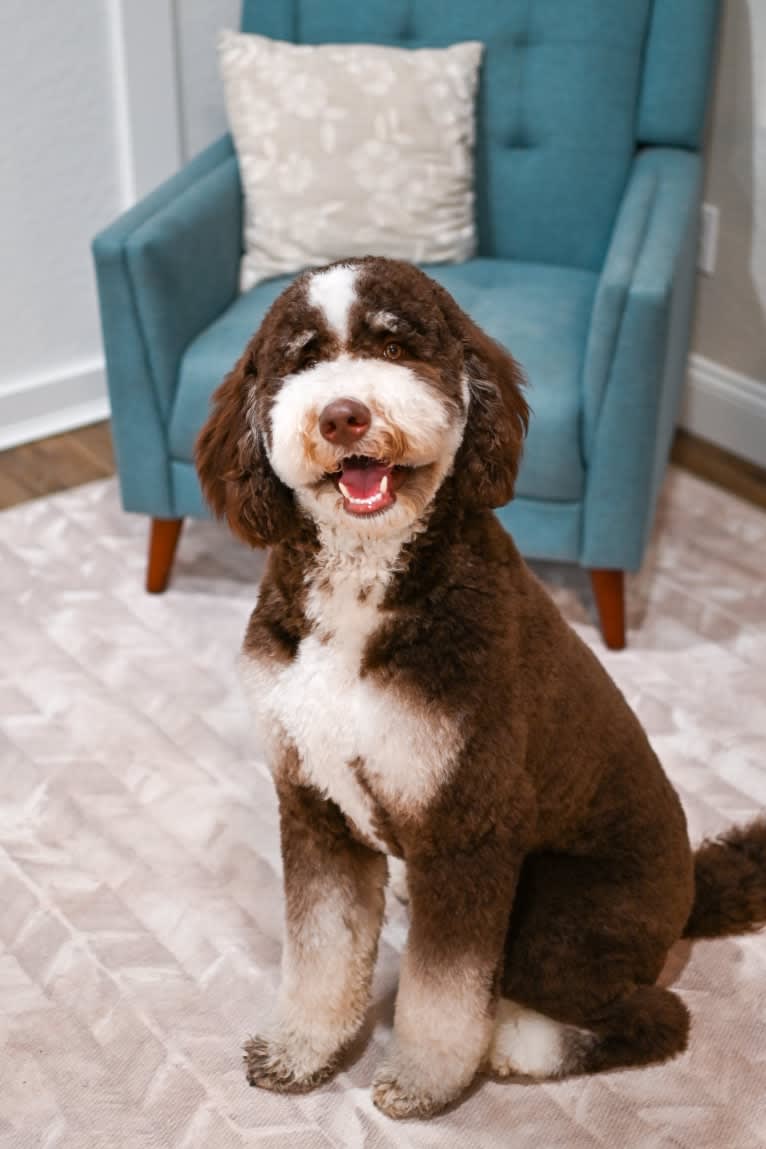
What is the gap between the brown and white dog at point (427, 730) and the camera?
1.27 meters

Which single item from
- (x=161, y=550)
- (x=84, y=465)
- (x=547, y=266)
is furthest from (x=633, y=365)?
(x=84, y=465)

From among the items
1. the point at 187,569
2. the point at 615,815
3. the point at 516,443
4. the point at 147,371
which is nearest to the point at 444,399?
the point at 516,443

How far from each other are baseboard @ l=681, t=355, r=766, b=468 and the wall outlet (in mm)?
219

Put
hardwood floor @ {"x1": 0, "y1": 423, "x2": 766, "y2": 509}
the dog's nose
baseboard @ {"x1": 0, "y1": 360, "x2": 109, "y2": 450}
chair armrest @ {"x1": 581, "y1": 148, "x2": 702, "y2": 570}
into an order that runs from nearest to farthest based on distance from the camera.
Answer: the dog's nose → chair armrest @ {"x1": 581, "y1": 148, "x2": 702, "y2": 570} → hardwood floor @ {"x1": 0, "y1": 423, "x2": 766, "y2": 509} → baseboard @ {"x1": 0, "y1": 360, "x2": 109, "y2": 450}

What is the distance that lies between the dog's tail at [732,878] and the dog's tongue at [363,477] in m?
0.75

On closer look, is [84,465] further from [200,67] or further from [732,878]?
[732,878]

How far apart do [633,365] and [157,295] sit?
31.3 inches

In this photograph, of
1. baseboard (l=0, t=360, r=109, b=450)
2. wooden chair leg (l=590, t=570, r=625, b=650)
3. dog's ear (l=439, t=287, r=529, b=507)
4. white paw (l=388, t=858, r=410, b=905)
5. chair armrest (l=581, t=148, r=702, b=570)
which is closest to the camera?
dog's ear (l=439, t=287, r=529, b=507)

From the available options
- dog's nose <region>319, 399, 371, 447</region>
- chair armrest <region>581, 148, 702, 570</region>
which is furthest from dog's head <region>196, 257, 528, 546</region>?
chair armrest <region>581, 148, 702, 570</region>

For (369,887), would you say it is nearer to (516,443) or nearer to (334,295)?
(516,443)

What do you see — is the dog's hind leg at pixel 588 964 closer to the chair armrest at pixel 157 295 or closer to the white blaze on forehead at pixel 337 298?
the white blaze on forehead at pixel 337 298

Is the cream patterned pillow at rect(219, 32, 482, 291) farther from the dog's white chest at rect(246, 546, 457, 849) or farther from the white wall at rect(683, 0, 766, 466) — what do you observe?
the dog's white chest at rect(246, 546, 457, 849)

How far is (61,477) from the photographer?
9.64ft

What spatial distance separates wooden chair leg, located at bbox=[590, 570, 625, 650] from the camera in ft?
7.76
